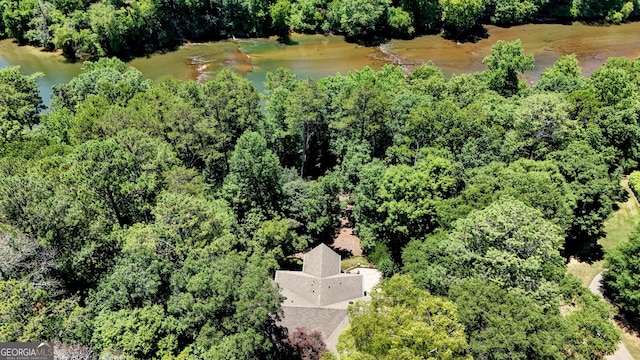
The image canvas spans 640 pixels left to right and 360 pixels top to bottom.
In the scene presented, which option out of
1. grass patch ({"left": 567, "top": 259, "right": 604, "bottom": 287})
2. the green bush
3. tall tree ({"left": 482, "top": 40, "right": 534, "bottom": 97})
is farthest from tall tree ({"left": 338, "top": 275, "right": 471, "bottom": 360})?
tall tree ({"left": 482, "top": 40, "right": 534, "bottom": 97})

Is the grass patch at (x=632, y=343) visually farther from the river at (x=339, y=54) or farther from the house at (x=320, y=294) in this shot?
the river at (x=339, y=54)

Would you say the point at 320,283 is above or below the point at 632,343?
above

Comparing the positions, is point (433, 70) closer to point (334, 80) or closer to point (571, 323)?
point (334, 80)

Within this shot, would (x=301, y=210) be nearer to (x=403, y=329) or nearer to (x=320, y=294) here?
(x=320, y=294)

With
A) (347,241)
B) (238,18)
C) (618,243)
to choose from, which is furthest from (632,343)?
(238,18)

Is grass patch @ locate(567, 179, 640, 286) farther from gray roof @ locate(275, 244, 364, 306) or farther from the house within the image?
gray roof @ locate(275, 244, 364, 306)

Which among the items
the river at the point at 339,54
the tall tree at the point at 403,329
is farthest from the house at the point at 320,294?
the river at the point at 339,54
